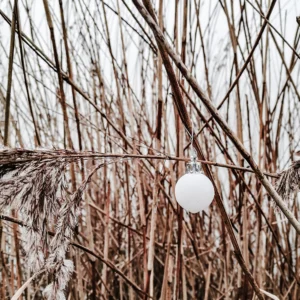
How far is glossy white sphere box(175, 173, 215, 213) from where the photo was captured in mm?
403

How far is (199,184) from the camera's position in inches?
15.9

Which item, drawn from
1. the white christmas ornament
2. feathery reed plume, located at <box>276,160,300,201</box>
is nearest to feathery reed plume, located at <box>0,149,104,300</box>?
the white christmas ornament

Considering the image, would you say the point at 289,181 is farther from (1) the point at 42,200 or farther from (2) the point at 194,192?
(1) the point at 42,200

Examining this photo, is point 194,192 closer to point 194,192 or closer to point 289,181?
point 194,192

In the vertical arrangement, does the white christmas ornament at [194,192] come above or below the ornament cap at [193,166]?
below

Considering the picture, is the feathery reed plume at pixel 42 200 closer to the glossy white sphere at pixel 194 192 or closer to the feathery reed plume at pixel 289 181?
the glossy white sphere at pixel 194 192

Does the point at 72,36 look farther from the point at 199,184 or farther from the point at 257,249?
the point at 199,184

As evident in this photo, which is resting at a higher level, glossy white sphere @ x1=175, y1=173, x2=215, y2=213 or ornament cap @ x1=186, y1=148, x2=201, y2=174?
ornament cap @ x1=186, y1=148, x2=201, y2=174

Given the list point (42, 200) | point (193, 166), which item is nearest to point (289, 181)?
point (193, 166)

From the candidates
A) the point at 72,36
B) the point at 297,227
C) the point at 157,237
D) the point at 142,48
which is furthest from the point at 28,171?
the point at 72,36

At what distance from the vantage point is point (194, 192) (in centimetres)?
40

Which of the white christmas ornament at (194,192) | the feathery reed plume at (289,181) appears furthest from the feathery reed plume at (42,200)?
the feathery reed plume at (289,181)

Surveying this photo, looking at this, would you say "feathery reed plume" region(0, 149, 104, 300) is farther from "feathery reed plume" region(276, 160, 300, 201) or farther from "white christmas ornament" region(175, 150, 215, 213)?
"feathery reed plume" region(276, 160, 300, 201)

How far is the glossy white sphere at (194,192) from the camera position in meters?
0.40
